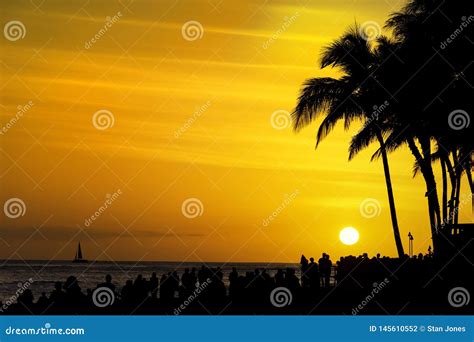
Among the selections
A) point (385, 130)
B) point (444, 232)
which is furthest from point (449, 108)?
point (385, 130)

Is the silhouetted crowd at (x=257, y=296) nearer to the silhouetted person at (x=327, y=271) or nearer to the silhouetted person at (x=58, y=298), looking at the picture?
the silhouetted person at (x=58, y=298)

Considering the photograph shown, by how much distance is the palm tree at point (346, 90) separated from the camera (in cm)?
2858

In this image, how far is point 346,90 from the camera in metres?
29.1

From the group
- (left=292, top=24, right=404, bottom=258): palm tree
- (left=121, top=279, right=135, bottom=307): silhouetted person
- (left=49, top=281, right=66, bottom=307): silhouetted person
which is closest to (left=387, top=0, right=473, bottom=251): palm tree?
(left=292, top=24, right=404, bottom=258): palm tree

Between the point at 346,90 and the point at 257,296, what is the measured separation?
1063cm

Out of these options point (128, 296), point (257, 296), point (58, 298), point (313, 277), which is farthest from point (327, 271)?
point (58, 298)

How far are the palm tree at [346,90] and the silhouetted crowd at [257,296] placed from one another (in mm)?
5912

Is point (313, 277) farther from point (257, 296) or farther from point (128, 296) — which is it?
point (128, 296)

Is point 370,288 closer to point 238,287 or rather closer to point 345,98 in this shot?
point 238,287

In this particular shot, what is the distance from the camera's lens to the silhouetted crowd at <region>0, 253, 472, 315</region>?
64.3 ft

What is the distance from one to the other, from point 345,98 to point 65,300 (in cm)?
1294

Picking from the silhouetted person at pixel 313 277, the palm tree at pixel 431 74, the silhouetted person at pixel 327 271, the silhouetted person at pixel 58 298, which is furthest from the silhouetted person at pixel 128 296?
→ the palm tree at pixel 431 74

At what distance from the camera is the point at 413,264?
23.6 meters

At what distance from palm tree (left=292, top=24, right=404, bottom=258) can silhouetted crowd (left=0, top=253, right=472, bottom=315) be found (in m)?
5.91
